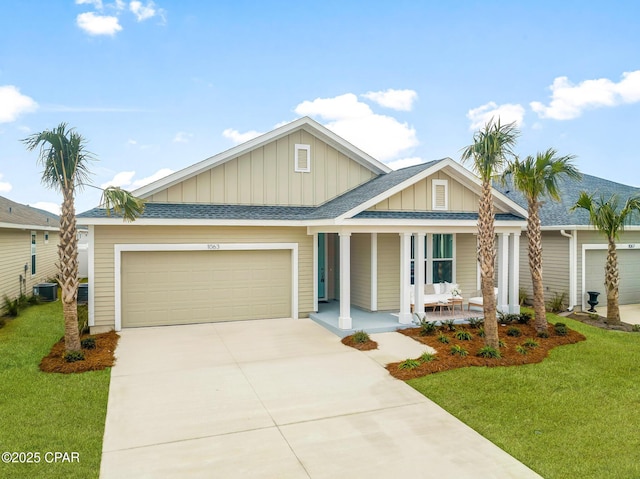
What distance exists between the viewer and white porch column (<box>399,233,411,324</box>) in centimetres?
1243

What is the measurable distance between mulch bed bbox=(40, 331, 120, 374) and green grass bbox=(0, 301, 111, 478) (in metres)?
0.19

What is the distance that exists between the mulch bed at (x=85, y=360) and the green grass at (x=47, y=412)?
0.19m

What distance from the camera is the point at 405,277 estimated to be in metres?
A: 12.4

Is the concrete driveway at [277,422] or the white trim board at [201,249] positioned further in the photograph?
the white trim board at [201,249]

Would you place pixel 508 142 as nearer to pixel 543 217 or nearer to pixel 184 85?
pixel 543 217

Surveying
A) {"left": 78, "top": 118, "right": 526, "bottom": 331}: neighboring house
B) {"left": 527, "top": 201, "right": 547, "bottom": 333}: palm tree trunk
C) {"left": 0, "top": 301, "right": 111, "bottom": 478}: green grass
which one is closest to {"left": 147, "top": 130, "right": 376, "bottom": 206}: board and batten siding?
{"left": 78, "top": 118, "right": 526, "bottom": 331}: neighboring house

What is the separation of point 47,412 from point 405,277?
884 cm

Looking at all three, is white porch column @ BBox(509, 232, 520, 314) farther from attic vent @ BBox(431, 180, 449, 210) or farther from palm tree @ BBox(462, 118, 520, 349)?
palm tree @ BBox(462, 118, 520, 349)

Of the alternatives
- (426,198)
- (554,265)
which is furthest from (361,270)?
(554,265)

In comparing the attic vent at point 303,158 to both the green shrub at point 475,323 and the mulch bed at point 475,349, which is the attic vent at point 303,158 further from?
the green shrub at point 475,323

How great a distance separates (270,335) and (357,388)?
14.3 ft

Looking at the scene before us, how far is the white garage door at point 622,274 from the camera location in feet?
54.1

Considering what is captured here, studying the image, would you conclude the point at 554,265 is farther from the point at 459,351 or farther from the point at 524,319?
the point at 459,351

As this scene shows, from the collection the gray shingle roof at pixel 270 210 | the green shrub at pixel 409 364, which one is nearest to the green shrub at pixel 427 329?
the green shrub at pixel 409 364
